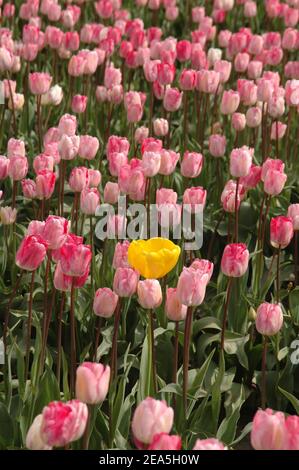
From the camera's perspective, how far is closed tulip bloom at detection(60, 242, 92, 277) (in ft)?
7.91

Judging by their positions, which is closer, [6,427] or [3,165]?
[6,427]

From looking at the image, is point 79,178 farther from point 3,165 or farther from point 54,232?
point 54,232

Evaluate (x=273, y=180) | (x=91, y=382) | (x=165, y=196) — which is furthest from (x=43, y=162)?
(x=91, y=382)

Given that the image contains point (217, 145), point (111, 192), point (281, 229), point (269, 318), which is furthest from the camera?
point (217, 145)

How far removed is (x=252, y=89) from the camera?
165 inches

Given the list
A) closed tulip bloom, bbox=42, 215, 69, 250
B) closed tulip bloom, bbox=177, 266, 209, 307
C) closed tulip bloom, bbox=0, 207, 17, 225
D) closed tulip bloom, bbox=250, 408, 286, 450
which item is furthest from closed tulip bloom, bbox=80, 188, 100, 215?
closed tulip bloom, bbox=250, 408, 286, 450

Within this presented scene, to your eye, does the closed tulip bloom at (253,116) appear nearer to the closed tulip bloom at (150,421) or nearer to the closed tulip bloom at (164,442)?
the closed tulip bloom at (150,421)

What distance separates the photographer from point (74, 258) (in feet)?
7.94

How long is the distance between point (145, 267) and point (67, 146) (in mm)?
899

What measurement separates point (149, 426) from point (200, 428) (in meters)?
0.83

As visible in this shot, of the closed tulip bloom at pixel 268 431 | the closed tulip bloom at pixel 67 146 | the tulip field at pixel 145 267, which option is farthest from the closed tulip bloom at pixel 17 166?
the closed tulip bloom at pixel 268 431

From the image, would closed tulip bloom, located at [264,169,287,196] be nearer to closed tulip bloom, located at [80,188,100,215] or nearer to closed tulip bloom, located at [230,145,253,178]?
closed tulip bloom, located at [230,145,253,178]

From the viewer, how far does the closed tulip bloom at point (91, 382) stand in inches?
77.7
